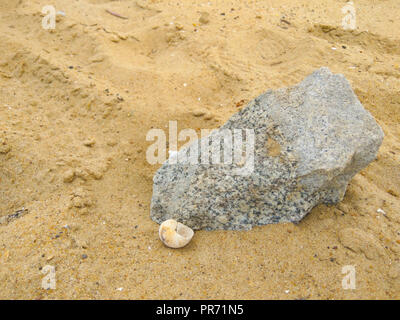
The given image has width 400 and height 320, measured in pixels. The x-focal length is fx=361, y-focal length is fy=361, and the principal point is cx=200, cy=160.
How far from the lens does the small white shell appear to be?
2.18m

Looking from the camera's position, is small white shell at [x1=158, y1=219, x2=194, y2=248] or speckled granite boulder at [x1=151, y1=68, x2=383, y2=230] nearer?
speckled granite boulder at [x1=151, y1=68, x2=383, y2=230]

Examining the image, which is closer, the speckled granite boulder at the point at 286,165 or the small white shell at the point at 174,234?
the speckled granite boulder at the point at 286,165

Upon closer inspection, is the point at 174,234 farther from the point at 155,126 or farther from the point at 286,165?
the point at 155,126

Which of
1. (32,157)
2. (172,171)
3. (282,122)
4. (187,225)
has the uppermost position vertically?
(282,122)

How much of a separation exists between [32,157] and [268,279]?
202 centimetres

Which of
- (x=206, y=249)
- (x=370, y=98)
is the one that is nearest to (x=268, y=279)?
(x=206, y=249)

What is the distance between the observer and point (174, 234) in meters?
2.18

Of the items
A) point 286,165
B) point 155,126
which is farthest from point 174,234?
point 155,126

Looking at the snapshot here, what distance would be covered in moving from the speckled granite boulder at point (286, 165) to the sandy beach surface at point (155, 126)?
0.14 meters

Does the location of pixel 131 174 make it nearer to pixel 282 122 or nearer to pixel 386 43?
pixel 282 122

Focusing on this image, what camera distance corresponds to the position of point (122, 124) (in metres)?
3.29

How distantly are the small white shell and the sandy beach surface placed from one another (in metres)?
0.06

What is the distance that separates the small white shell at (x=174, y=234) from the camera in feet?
7.16
